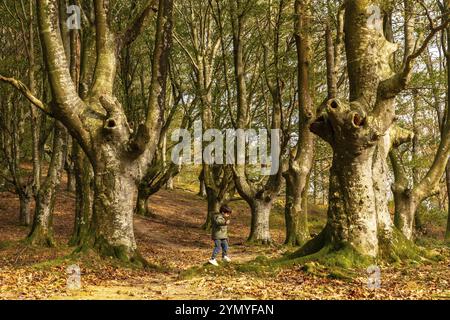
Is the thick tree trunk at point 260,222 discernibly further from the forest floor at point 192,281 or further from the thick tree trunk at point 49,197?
the thick tree trunk at point 49,197

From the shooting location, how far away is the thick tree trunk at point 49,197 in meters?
15.9

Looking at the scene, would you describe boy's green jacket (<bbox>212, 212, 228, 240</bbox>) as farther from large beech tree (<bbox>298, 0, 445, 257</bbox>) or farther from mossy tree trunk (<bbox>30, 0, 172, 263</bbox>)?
large beech tree (<bbox>298, 0, 445, 257</bbox>)

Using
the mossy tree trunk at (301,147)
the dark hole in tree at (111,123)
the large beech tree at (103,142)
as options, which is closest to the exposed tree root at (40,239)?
the large beech tree at (103,142)

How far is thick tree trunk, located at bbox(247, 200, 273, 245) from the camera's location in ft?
64.3

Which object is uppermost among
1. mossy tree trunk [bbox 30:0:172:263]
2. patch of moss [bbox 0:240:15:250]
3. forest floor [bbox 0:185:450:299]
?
mossy tree trunk [bbox 30:0:172:263]

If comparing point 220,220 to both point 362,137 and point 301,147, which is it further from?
point 301,147

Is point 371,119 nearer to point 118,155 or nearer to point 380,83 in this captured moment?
Answer: point 380,83

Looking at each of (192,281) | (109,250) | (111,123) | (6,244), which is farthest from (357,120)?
(6,244)

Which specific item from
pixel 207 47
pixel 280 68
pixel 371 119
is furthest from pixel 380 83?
pixel 207 47

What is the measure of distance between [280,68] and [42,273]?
14306 millimetres

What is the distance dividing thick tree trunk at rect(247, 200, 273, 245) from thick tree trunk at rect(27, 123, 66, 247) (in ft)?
27.1

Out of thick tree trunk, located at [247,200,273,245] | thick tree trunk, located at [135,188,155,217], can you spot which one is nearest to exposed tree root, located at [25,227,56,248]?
thick tree trunk, located at [247,200,273,245]

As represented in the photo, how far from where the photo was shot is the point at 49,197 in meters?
16.1

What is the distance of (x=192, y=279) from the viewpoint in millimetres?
8883
